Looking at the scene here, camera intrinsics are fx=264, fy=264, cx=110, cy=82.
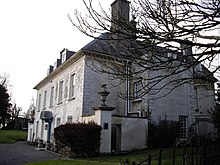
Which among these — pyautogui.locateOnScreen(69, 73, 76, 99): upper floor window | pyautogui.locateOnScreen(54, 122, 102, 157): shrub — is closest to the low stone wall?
pyautogui.locateOnScreen(54, 122, 102, 157): shrub

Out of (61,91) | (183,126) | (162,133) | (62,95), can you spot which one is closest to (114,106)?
(162,133)

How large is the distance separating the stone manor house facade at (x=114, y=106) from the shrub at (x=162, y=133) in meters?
0.40

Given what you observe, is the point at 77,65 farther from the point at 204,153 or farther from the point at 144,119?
the point at 204,153

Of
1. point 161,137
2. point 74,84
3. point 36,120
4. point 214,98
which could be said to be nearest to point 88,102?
point 74,84

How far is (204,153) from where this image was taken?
916 centimetres

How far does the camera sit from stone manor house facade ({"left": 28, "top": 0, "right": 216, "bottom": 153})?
53.8 feet

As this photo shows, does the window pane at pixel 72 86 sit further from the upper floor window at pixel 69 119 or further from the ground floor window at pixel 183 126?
the ground floor window at pixel 183 126

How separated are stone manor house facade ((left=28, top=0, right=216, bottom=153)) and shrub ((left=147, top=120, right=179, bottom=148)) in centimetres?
40

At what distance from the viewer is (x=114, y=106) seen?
19500mm

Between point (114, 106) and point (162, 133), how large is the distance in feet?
13.0

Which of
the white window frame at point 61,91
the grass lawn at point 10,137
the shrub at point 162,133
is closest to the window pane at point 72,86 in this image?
the white window frame at point 61,91

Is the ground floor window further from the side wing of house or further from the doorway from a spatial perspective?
the side wing of house

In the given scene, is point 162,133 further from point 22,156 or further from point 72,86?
point 22,156

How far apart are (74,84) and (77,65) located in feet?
5.00
